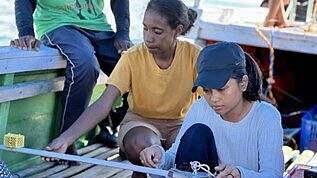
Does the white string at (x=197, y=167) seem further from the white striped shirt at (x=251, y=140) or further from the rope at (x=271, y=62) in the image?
the rope at (x=271, y=62)

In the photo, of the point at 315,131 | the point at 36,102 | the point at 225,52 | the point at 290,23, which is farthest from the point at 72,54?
the point at 290,23

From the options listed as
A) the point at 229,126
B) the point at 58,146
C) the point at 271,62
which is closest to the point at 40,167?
the point at 58,146

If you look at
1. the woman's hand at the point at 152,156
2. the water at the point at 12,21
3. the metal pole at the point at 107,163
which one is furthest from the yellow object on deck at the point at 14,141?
the water at the point at 12,21

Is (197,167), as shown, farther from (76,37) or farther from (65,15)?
(65,15)

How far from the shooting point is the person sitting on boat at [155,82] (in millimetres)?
3156

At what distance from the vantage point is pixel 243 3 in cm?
1123

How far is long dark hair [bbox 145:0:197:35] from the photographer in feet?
10.4

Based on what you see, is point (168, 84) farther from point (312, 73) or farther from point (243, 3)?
point (243, 3)

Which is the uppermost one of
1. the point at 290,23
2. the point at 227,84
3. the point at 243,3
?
the point at 227,84

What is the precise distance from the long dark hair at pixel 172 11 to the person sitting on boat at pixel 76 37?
62 cm

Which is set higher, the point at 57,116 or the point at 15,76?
the point at 15,76

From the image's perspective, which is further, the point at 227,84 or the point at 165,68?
the point at 165,68

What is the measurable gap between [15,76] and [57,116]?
509mm

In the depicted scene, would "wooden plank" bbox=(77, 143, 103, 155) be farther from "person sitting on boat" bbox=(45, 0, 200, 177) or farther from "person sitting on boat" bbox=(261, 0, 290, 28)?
"person sitting on boat" bbox=(261, 0, 290, 28)
